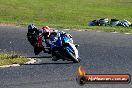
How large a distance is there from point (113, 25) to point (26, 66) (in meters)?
16.8

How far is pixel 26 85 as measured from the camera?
12.8 metres

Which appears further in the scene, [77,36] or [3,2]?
[3,2]

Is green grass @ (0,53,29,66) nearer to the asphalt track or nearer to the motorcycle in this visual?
the asphalt track

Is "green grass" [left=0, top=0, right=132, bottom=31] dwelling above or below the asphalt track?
below

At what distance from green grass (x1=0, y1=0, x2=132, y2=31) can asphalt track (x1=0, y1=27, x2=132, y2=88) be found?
15823 mm

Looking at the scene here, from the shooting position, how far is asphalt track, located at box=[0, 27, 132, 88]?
1323 cm

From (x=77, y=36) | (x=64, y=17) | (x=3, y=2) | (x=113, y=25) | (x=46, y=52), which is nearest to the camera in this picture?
(x=46, y=52)

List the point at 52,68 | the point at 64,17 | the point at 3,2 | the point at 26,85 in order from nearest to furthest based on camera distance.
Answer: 1. the point at 26,85
2. the point at 52,68
3. the point at 64,17
4. the point at 3,2

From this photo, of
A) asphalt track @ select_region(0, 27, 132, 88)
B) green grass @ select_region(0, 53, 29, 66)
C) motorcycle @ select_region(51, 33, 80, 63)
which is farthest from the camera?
Result: motorcycle @ select_region(51, 33, 80, 63)

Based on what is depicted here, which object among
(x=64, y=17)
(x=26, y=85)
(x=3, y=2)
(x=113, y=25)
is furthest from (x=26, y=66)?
(x=3, y=2)

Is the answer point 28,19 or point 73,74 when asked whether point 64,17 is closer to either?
point 28,19

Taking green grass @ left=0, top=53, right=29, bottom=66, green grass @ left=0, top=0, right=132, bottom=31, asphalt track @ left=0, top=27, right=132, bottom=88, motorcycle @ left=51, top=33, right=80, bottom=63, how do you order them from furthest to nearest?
1. green grass @ left=0, top=0, right=132, bottom=31
2. motorcycle @ left=51, top=33, right=80, bottom=63
3. green grass @ left=0, top=53, right=29, bottom=66
4. asphalt track @ left=0, top=27, right=132, bottom=88

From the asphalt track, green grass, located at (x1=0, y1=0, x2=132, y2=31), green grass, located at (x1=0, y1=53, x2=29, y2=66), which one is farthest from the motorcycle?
green grass, located at (x1=0, y1=0, x2=132, y2=31)

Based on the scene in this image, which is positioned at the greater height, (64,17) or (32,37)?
(32,37)
